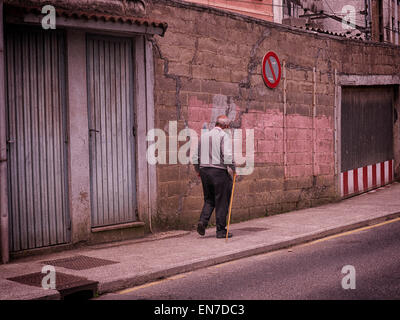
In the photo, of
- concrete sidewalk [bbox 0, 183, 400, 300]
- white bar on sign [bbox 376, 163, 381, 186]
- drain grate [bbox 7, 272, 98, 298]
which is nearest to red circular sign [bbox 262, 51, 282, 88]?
concrete sidewalk [bbox 0, 183, 400, 300]

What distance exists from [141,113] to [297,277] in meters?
4.27

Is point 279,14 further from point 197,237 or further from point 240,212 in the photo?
point 197,237

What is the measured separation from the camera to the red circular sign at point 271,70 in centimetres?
1240

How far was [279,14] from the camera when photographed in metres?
23.1

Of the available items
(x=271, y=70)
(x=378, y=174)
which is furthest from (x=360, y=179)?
(x=271, y=70)

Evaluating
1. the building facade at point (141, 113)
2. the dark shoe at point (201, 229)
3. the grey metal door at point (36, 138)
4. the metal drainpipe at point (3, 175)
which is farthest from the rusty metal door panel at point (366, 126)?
the metal drainpipe at point (3, 175)

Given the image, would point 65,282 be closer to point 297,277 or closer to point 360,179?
point 297,277

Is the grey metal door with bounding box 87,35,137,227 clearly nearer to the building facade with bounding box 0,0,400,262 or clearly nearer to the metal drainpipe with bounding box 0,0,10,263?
the building facade with bounding box 0,0,400,262

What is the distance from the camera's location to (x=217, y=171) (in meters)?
9.38

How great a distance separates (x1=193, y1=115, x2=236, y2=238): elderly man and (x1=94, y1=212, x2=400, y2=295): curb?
3.48 feet

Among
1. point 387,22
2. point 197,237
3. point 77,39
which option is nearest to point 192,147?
point 197,237

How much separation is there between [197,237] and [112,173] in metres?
1.77

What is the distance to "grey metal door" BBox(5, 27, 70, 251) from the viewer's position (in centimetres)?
827

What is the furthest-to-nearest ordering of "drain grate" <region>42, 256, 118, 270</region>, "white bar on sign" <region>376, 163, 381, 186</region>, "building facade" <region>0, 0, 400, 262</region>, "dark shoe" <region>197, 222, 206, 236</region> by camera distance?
"white bar on sign" <region>376, 163, 381, 186</region>
"dark shoe" <region>197, 222, 206, 236</region>
"building facade" <region>0, 0, 400, 262</region>
"drain grate" <region>42, 256, 118, 270</region>
